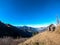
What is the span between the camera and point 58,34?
29.6m

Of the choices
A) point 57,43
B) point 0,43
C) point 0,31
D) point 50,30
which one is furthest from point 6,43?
point 0,31

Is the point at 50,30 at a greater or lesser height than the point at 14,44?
greater

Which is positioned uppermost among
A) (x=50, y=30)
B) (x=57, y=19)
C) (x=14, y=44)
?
(x=57, y=19)

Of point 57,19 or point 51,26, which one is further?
point 57,19

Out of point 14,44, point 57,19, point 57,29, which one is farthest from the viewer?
point 57,19

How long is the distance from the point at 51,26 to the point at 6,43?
37.4 ft

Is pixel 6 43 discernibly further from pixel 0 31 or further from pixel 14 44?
pixel 0 31

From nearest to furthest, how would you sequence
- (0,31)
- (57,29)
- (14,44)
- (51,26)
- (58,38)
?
1. (58,38)
2. (57,29)
3. (51,26)
4. (14,44)
5. (0,31)

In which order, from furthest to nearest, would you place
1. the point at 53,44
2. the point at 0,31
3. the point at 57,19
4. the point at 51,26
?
1. the point at 0,31
2. the point at 57,19
3. the point at 51,26
4. the point at 53,44

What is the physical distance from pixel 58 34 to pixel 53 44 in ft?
21.2

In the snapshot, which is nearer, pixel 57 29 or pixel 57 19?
pixel 57 29

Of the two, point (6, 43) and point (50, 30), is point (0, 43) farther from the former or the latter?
point (50, 30)

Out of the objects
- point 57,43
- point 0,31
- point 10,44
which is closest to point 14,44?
point 10,44

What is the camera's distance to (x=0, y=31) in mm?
93250
